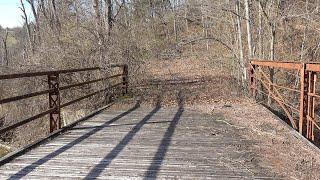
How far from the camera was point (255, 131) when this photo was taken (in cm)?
801

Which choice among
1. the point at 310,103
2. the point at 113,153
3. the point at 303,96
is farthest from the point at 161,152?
the point at 303,96

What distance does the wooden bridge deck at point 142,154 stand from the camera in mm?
5340

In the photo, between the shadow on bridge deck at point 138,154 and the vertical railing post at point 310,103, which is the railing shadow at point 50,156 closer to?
the shadow on bridge deck at point 138,154

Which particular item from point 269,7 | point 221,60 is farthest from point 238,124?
point 221,60

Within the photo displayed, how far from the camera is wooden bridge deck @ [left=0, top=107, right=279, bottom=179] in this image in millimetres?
5340

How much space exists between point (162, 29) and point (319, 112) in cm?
2688

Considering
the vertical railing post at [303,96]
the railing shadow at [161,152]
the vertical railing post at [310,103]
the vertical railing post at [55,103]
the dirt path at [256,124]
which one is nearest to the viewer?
the railing shadow at [161,152]

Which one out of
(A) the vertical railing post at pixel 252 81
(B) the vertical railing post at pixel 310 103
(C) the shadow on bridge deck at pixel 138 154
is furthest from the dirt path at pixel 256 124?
(A) the vertical railing post at pixel 252 81

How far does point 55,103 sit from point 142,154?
2.96m

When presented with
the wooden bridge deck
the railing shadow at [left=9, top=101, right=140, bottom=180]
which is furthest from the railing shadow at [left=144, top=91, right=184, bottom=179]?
the railing shadow at [left=9, top=101, right=140, bottom=180]

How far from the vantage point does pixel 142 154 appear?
250 inches

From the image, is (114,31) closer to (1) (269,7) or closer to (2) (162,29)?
(1) (269,7)

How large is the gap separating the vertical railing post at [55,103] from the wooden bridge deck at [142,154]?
49 cm

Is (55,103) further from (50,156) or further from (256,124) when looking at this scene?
(256,124)
